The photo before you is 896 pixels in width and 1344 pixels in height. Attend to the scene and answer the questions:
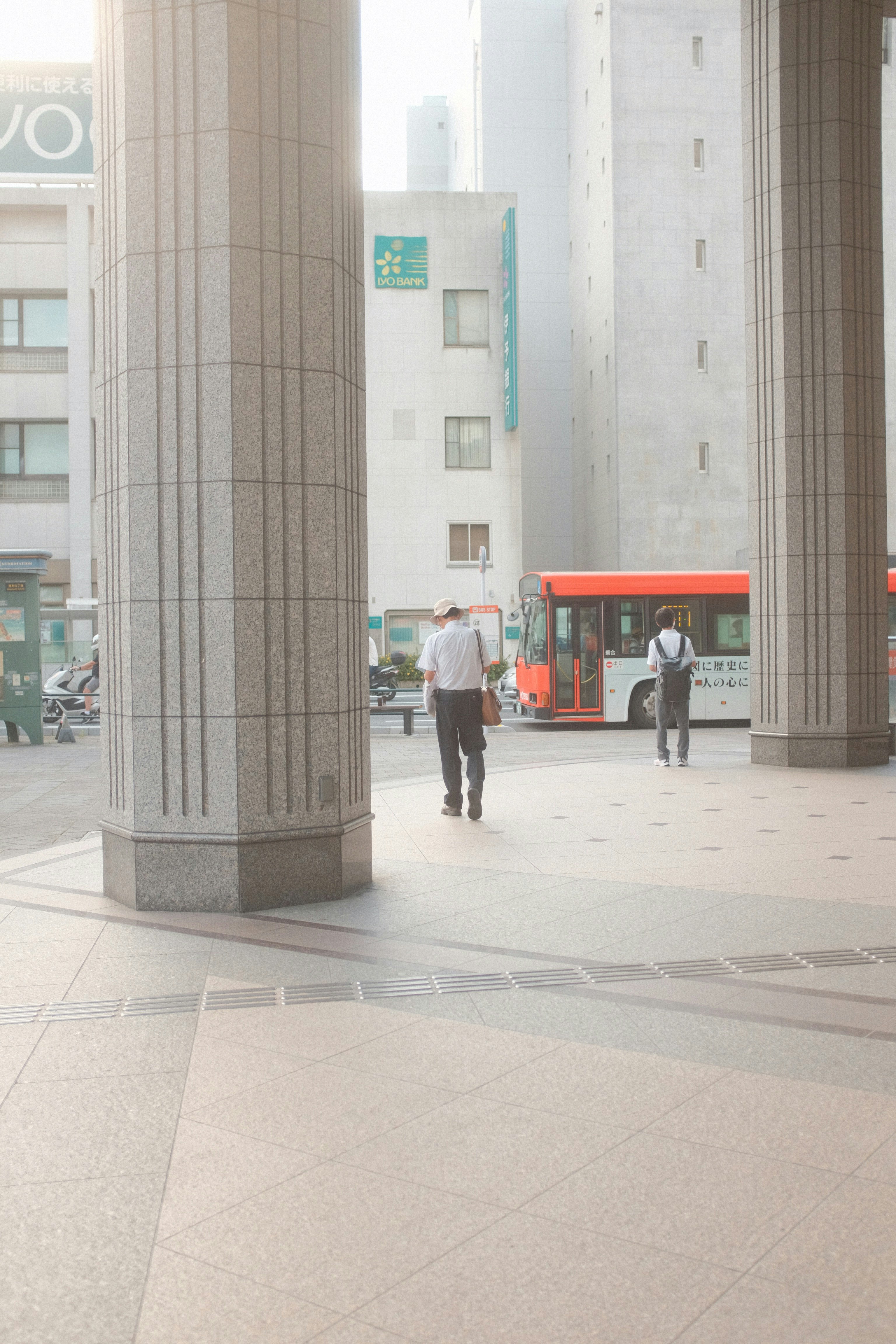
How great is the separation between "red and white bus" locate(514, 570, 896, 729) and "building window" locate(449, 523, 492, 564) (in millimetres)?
15423

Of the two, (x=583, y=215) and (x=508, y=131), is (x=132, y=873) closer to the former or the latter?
(x=583, y=215)

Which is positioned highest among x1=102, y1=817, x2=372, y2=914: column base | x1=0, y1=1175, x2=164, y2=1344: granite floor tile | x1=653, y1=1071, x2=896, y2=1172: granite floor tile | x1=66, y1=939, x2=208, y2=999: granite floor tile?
x1=102, y1=817, x2=372, y2=914: column base

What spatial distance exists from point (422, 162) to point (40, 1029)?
7016cm

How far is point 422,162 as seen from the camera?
225 ft

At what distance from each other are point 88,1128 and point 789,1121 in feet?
7.02

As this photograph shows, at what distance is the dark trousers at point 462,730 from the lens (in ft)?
33.6

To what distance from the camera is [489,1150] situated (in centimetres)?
357

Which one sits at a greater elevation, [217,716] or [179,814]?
[217,716]

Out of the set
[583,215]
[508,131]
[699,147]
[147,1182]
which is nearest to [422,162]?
[508,131]

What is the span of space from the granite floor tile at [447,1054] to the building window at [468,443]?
34432 millimetres

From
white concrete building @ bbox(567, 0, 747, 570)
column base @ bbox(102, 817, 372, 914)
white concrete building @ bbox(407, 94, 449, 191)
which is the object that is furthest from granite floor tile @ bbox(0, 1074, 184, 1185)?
white concrete building @ bbox(407, 94, 449, 191)

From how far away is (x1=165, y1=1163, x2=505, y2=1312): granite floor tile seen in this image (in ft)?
9.37

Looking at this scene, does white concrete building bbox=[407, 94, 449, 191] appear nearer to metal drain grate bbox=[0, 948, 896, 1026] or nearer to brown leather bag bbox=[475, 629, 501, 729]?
brown leather bag bbox=[475, 629, 501, 729]

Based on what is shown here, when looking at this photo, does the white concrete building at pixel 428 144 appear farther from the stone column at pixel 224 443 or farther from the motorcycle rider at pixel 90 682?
the stone column at pixel 224 443
